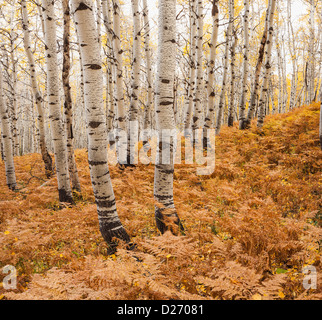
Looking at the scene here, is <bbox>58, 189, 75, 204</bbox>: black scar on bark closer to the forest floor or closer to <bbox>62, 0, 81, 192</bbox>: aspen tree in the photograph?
the forest floor

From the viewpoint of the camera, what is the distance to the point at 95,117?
10.2 ft

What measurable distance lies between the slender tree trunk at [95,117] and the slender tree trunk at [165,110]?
29.3 inches

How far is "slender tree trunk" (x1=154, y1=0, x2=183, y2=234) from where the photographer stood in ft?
11.0

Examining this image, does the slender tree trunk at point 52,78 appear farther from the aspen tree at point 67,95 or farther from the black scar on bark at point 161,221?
the black scar on bark at point 161,221

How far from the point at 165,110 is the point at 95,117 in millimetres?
1063

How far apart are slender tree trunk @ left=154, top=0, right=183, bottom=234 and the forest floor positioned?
0.41 m

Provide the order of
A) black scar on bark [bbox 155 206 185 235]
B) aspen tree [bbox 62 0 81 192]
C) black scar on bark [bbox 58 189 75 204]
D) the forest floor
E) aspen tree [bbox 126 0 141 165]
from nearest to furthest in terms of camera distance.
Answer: the forest floor
black scar on bark [bbox 155 206 185 235]
aspen tree [bbox 62 0 81 192]
black scar on bark [bbox 58 189 75 204]
aspen tree [bbox 126 0 141 165]

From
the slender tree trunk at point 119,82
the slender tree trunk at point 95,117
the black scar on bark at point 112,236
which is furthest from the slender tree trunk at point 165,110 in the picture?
the slender tree trunk at point 119,82

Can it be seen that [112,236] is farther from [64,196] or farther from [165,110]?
[64,196]

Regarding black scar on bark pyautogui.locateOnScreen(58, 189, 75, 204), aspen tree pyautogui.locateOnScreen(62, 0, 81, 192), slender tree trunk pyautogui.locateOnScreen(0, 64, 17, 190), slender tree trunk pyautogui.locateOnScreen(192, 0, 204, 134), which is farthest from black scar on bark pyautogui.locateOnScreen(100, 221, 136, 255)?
slender tree trunk pyautogui.locateOnScreen(192, 0, 204, 134)

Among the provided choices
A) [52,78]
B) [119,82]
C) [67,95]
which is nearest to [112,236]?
[67,95]

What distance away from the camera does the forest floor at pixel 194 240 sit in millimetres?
2312
